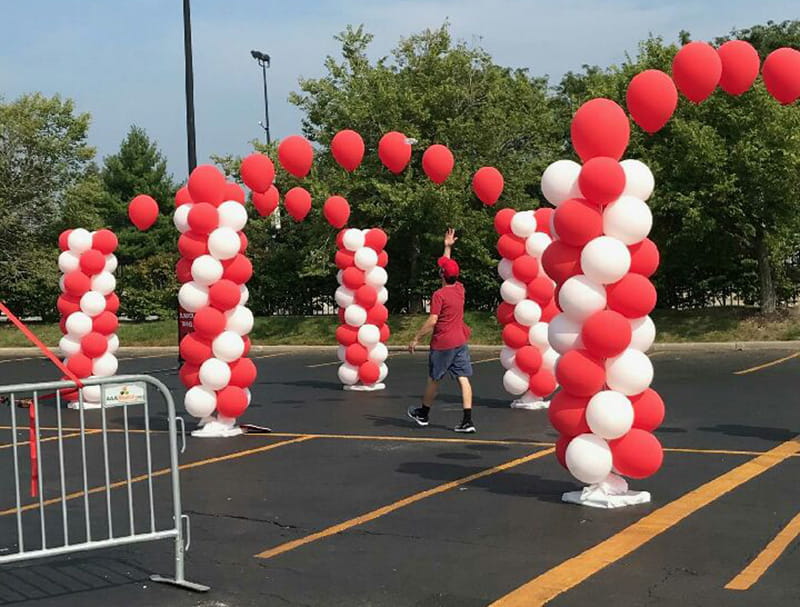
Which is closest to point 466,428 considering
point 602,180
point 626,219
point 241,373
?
point 241,373

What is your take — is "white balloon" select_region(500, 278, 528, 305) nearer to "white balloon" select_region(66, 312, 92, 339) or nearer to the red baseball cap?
the red baseball cap

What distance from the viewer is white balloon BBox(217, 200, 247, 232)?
37.6 feet

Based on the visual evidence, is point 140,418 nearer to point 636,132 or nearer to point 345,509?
point 345,509

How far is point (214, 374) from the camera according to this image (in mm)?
11219

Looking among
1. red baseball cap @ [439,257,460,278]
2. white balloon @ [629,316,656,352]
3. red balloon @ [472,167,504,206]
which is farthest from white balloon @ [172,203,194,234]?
white balloon @ [629,316,656,352]

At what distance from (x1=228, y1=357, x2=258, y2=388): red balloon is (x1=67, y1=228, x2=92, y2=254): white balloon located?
4.07m

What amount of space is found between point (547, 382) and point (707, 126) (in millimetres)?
12185

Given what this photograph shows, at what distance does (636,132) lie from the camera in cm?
2467

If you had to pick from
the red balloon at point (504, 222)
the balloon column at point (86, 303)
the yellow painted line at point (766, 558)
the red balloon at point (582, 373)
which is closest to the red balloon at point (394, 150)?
the red balloon at point (504, 222)

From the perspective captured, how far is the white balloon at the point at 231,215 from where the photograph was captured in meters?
11.4

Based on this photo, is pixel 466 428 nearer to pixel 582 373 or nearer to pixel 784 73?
pixel 582 373

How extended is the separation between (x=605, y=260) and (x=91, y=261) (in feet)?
29.9

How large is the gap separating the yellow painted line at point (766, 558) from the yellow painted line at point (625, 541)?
69 centimetres

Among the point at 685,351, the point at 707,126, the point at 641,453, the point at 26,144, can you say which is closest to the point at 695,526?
the point at 641,453
